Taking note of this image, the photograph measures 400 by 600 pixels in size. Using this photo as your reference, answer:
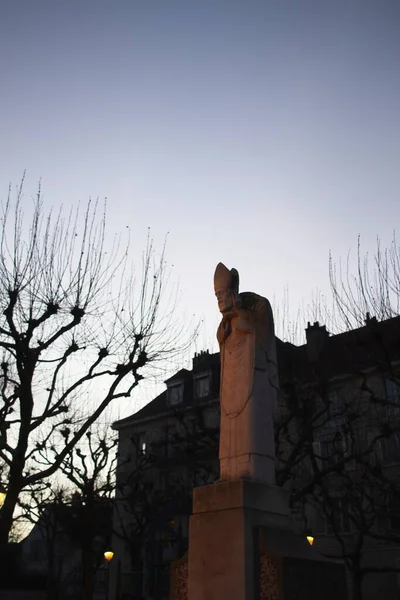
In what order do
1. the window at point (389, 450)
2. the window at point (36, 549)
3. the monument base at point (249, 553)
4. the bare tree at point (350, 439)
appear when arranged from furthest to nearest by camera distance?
the window at point (36, 549) < the window at point (389, 450) < the bare tree at point (350, 439) < the monument base at point (249, 553)

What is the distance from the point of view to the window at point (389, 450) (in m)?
29.6

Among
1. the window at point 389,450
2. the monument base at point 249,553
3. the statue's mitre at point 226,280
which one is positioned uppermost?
the window at point 389,450

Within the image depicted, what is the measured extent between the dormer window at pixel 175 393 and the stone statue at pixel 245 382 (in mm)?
34406

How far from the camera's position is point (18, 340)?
1380 centimetres

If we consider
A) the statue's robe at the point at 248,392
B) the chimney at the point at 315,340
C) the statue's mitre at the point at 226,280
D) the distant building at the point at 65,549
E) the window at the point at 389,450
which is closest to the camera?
the statue's robe at the point at 248,392

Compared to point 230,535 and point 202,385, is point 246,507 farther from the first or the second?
point 202,385

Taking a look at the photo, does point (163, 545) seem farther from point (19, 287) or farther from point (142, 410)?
point (19, 287)

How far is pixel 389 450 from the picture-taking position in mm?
30016

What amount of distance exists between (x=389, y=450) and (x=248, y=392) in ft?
79.7

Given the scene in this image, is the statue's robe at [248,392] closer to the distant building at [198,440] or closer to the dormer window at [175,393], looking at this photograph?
the distant building at [198,440]

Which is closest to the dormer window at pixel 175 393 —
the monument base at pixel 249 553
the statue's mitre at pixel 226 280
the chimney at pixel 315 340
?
the chimney at pixel 315 340

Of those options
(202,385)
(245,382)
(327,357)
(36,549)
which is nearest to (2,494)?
(245,382)

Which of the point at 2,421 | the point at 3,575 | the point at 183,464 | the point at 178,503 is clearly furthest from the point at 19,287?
the point at 183,464

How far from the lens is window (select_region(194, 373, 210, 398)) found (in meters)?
40.2
